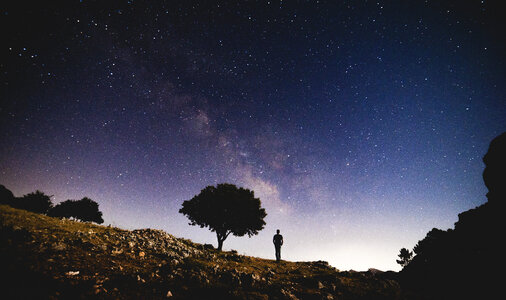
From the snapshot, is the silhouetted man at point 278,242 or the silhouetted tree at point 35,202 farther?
the silhouetted tree at point 35,202

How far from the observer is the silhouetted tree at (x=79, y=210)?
2571 inches

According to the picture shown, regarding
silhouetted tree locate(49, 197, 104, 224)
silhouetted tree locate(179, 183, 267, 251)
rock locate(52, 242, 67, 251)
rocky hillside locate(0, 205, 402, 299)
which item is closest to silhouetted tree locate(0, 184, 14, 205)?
silhouetted tree locate(49, 197, 104, 224)

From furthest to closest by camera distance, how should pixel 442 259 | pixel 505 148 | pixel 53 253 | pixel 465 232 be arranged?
1. pixel 505 148
2. pixel 465 232
3. pixel 442 259
4. pixel 53 253

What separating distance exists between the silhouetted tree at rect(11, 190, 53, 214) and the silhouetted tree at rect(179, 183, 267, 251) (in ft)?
206

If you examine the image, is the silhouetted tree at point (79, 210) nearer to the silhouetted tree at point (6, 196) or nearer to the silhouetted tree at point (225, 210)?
the silhouetted tree at point (6, 196)

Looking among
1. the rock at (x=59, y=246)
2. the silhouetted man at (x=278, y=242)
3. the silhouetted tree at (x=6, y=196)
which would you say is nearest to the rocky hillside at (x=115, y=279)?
the rock at (x=59, y=246)

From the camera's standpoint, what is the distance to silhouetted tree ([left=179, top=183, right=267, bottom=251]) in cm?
3484

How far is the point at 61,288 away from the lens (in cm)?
586

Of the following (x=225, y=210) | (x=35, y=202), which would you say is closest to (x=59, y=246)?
(x=225, y=210)

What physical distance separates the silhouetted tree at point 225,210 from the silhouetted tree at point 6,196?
67370 millimetres

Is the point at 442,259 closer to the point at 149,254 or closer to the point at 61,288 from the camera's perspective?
the point at 149,254

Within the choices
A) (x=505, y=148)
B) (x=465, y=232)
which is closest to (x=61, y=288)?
(x=465, y=232)

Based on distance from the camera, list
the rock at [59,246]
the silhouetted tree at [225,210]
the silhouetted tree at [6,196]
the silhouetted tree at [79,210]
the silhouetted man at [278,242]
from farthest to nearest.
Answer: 1. the silhouetted tree at [79,210]
2. the silhouetted tree at [6,196]
3. the silhouetted tree at [225,210]
4. the silhouetted man at [278,242]
5. the rock at [59,246]

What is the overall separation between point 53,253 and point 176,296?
5.85 metres
